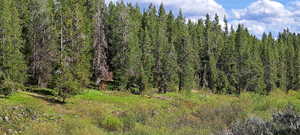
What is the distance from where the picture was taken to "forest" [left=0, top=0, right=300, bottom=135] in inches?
566

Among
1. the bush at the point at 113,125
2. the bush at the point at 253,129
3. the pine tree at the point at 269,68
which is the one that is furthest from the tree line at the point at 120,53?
the bush at the point at 253,129

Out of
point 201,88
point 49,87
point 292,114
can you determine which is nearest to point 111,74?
point 49,87

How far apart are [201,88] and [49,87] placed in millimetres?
40883

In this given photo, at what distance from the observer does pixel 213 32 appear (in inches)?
3514

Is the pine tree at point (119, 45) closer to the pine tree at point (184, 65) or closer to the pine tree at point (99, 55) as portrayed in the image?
the pine tree at point (99, 55)

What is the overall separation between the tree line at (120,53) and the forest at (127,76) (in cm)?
17

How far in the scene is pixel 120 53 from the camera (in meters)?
58.1

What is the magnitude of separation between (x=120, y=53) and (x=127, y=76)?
14.3 feet

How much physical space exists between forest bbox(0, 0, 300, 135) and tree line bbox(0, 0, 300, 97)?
0.17 metres

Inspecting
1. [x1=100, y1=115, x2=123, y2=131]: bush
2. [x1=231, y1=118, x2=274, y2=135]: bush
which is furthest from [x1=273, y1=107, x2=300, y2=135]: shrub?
[x1=100, y1=115, x2=123, y2=131]: bush

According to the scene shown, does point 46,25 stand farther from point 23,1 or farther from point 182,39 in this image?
point 182,39

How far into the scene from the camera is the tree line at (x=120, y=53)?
40875 millimetres

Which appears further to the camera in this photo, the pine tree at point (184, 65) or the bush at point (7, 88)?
the pine tree at point (184, 65)

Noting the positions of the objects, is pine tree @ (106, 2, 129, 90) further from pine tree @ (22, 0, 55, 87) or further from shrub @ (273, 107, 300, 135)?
Answer: shrub @ (273, 107, 300, 135)
